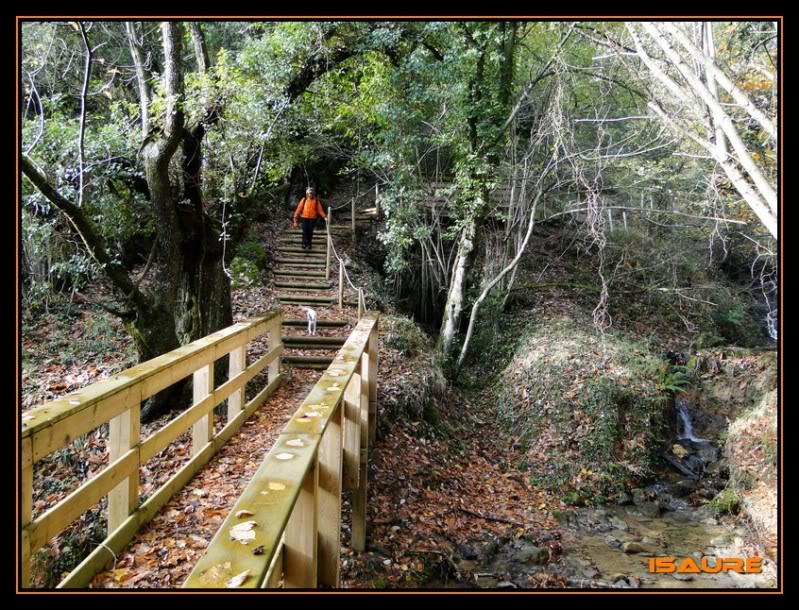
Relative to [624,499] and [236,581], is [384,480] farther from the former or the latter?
[236,581]

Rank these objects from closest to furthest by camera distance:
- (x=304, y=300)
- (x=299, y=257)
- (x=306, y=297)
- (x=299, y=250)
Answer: (x=304, y=300) < (x=306, y=297) < (x=299, y=257) < (x=299, y=250)

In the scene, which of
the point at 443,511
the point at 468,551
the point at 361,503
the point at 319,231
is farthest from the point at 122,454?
the point at 319,231

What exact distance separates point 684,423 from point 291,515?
1118 cm

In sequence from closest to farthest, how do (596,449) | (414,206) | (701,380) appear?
(596,449) < (701,380) < (414,206)

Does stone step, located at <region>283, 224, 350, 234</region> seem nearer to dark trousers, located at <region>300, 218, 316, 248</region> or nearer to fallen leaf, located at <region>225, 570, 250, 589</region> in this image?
dark trousers, located at <region>300, 218, 316, 248</region>

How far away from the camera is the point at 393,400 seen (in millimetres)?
8867

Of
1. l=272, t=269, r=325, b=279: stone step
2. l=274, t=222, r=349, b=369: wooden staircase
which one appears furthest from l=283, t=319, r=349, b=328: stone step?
l=272, t=269, r=325, b=279: stone step

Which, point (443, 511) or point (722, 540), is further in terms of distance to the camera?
point (443, 511)

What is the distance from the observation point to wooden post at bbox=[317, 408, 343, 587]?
2.69 metres

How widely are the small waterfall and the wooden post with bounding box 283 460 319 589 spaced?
35.0ft

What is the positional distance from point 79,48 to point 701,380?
1769cm

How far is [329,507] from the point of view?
2.72 meters
